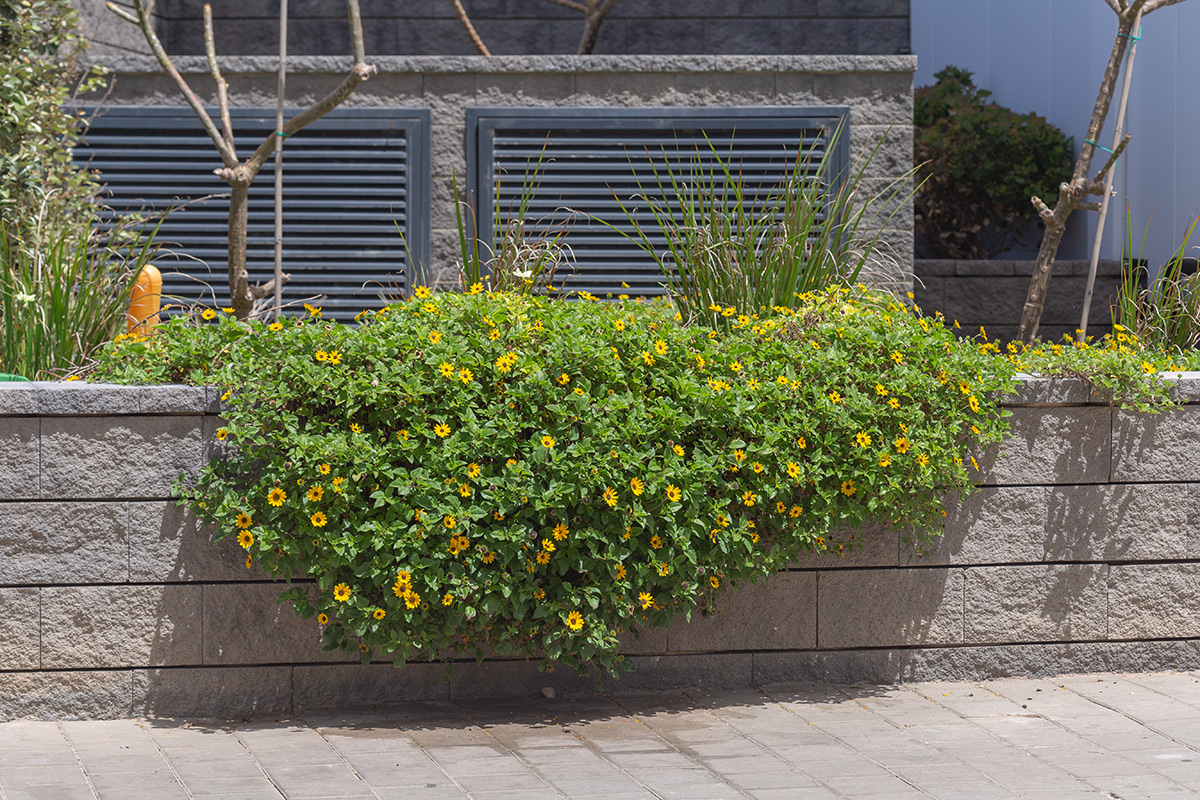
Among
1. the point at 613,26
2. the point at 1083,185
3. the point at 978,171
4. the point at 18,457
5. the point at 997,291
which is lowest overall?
the point at 18,457

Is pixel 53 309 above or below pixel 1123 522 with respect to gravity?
above

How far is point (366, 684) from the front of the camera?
431 cm

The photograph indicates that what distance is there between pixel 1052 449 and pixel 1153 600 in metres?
0.75

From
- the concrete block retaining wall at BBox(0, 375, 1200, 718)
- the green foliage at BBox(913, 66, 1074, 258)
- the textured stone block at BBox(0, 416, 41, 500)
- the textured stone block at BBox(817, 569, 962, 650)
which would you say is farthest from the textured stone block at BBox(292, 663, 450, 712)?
the green foliage at BBox(913, 66, 1074, 258)

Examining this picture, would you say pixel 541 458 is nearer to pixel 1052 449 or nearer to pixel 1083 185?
pixel 1052 449

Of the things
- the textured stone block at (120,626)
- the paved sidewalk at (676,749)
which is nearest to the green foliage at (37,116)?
the textured stone block at (120,626)

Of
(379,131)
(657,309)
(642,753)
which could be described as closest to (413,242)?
(379,131)

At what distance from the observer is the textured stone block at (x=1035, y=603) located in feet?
15.1

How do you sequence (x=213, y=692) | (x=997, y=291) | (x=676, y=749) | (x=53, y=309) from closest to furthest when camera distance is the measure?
(x=676, y=749) → (x=213, y=692) → (x=53, y=309) → (x=997, y=291)

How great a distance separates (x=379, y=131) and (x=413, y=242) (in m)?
0.66

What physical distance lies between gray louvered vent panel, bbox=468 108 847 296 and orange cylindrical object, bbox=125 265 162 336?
7.26ft

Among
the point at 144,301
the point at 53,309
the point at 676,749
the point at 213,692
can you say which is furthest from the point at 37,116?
the point at 676,749

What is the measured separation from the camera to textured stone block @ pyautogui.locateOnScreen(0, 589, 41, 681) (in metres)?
4.07

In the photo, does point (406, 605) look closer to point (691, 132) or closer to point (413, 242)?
point (413, 242)
